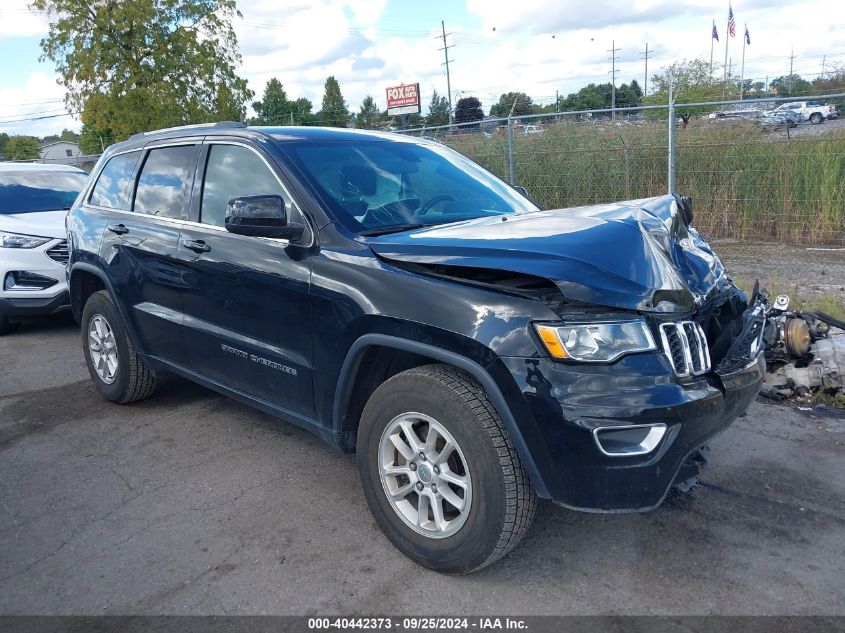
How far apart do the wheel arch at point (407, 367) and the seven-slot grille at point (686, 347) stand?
653 millimetres

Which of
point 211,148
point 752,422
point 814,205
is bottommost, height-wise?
point 752,422

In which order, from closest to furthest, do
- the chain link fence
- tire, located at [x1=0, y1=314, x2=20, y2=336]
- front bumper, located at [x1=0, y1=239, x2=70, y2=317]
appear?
1. front bumper, located at [x1=0, y1=239, x2=70, y2=317]
2. tire, located at [x1=0, y1=314, x2=20, y2=336]
3. the chain link fence

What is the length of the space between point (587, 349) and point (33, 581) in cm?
256

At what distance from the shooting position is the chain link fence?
31.0 feet

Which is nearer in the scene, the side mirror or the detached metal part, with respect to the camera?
the side mirror

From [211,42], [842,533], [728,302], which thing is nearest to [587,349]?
[728,302]

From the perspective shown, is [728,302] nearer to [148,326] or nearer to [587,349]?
[587,349]

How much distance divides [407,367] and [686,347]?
121 centimetres

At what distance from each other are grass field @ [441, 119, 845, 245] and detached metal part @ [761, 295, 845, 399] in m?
5.32

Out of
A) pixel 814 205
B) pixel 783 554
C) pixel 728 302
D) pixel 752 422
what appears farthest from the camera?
pixel 814 205

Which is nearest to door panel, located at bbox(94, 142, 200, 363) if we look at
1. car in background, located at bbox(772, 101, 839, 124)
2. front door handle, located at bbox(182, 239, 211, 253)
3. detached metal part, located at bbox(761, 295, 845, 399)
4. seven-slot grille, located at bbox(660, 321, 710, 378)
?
front door handle, located at bbox(182, 239, 211, 253)

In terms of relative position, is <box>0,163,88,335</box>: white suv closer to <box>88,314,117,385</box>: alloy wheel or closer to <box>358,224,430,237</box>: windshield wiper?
<box>88,314,117,385</box>: alloy wheel

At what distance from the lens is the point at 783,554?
3.13 metres

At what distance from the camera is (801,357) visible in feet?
16.3
